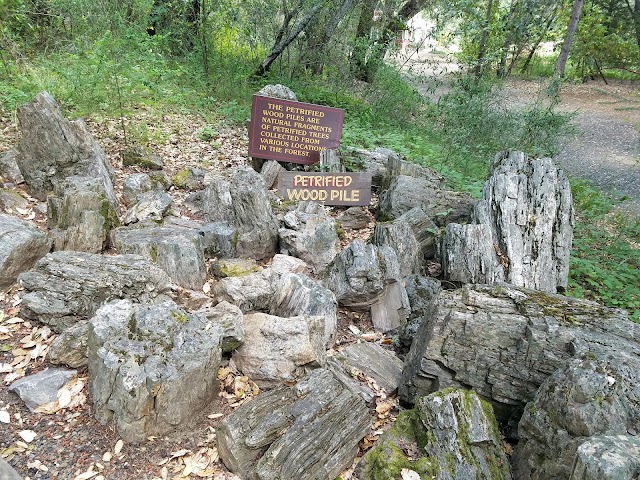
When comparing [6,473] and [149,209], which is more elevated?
[149,209]

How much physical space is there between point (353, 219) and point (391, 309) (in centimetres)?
232

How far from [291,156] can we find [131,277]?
449cm

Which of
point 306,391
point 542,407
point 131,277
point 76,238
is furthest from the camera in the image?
point 76,238

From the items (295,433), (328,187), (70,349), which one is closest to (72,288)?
(70,349)

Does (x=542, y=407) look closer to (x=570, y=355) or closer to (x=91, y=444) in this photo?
(x=570, y=355)

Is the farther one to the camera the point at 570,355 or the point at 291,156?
the point at 291,156

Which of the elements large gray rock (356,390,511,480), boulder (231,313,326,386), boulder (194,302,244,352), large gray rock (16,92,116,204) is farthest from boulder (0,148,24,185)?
large gray rock (356,390,511,480)

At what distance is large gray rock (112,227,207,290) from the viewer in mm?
4207

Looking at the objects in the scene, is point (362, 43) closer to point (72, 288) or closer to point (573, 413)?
point (72, 288)

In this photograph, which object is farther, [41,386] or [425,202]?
[425,202]

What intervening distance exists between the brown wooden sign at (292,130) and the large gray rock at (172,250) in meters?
3.36

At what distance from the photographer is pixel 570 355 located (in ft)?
9.69

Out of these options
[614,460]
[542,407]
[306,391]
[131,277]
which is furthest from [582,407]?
[131,277]

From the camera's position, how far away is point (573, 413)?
7.69ft
